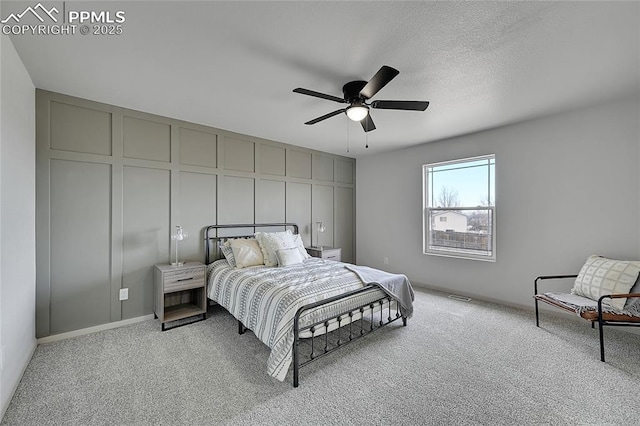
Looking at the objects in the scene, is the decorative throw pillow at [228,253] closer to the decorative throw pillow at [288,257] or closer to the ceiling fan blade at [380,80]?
the decorative throw pillow at [288,257]

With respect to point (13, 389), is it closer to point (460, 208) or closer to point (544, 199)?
point (460, 208)

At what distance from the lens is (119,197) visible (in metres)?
3.25

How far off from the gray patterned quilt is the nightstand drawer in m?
0.16

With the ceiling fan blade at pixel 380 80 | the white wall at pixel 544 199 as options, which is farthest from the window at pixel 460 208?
the ceiling fan blade at pixel 380 80

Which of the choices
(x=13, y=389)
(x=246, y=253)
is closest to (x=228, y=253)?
(x=246, y=253)

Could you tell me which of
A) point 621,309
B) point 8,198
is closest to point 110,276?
point 8,198

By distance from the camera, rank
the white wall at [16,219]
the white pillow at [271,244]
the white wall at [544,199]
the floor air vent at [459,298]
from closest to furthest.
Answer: the white wall at [16,219] < the white wall at [544,199] < the white pillow at [271,244] < the floor air vent at [459,298]

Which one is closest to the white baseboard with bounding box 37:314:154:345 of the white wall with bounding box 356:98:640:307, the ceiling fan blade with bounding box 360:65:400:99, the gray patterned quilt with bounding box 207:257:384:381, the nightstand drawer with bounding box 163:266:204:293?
the nightstand drawer with bounding box 163:266:204:293

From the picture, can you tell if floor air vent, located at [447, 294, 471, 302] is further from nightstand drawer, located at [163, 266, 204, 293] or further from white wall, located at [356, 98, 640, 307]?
nightstand drawer, located at [163, 266, 204, 293]

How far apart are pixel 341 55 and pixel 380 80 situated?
1.33ft

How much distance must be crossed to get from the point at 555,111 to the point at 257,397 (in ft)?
14.9

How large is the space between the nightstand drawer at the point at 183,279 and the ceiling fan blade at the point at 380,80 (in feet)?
9.28

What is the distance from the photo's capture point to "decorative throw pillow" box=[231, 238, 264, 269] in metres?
3.53

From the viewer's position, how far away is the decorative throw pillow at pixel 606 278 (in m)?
2.71
